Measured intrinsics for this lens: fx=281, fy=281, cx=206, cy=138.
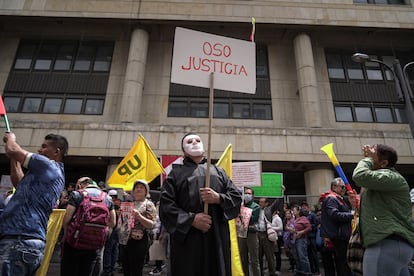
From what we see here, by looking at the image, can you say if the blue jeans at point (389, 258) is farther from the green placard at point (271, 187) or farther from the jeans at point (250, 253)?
the green placard at point (271, 187)

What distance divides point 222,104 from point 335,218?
14.7m

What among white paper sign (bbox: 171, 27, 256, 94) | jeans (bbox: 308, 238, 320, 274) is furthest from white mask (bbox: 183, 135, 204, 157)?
jeans (bbox: 308, 238, 320, 274)

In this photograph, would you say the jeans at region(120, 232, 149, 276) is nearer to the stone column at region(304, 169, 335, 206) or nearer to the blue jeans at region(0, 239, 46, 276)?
the blue jeans at region(0, 239, 46, 276)

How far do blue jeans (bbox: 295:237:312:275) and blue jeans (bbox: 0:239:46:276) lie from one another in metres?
6.08

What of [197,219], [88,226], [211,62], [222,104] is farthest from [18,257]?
[222,104]

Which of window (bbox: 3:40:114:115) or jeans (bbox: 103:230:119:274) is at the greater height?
window (bbox: 3:40:114:115)

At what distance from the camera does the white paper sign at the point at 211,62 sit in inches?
130

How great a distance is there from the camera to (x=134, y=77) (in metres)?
17.7

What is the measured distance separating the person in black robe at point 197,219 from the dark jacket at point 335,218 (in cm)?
254

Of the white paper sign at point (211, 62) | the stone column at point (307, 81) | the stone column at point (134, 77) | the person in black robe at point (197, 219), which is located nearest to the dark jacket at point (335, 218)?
the white paper sign at point (211, 62)

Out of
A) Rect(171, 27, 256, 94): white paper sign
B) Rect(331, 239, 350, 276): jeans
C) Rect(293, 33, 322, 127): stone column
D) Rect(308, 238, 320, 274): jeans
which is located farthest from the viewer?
Rect(293, 33, 322, 127): stone column

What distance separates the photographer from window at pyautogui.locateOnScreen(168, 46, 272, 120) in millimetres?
18391

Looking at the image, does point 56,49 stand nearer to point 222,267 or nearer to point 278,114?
point 278,114

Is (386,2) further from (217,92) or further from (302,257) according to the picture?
(302,257)
